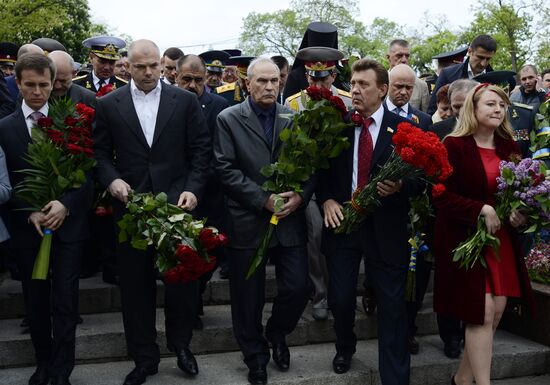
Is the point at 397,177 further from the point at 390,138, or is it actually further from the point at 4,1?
the point at 4,1

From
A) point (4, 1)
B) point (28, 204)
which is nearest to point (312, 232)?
point (28, 204)

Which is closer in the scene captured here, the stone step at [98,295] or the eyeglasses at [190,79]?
the stone step at [98,295]

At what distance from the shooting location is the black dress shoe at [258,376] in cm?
544

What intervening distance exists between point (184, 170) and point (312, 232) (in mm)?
1622

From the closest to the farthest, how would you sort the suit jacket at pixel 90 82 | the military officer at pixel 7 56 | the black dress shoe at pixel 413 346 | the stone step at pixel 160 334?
1. the stone step at pixel 160 334
2. the black dress shoe at pixel 413 346
3. the suit jacket at pixel 90 82
4. the military officer at pixel 7 56

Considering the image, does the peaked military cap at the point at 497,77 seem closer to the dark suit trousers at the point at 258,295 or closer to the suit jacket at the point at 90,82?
the dark suit trousers at the point at 258,295

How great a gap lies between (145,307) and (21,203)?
1.17 metres

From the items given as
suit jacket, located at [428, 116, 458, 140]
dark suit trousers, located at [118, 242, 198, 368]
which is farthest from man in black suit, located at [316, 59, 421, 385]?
dark suit trousers, located at [118, 242, 198, 368]

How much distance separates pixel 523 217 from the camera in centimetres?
511

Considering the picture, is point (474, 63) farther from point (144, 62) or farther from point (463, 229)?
point (144, 62)

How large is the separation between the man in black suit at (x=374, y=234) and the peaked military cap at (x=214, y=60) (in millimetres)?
4298

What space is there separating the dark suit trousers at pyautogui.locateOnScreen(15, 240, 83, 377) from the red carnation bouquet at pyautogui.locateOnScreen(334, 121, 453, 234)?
1.96 meters

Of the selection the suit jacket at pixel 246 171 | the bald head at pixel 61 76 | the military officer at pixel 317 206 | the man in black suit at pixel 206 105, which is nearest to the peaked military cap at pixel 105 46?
the man in black suit at pixel 206 105

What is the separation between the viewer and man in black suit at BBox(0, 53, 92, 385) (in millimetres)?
5184
